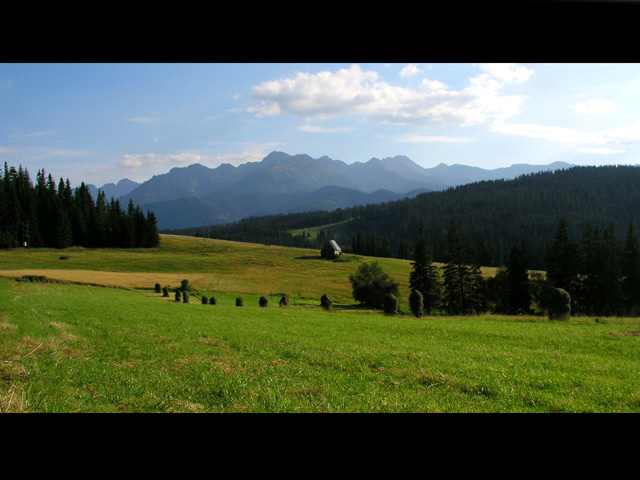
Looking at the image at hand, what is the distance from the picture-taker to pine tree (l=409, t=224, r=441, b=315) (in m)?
50.1

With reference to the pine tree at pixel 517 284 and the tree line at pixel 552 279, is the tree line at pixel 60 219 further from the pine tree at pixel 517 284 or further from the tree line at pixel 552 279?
the pine tree at pixel 517 284

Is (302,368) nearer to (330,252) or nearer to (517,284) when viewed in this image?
(517,284)

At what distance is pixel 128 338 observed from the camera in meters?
10.5

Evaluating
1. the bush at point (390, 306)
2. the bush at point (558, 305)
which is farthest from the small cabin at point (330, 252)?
the bush at point (558, 305)

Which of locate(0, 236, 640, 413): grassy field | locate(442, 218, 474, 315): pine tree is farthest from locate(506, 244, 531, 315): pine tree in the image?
locate(0, 236, 640, 413): grassy field

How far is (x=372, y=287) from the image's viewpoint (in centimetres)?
5700

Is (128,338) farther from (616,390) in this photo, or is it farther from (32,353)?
(616,390)

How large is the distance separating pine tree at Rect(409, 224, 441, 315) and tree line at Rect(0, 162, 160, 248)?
77394 mm

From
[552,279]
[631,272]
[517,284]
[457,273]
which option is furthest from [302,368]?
[631,272]

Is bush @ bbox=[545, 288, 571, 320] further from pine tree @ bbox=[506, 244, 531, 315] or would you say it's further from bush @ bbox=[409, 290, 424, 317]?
pine tree @ bbox=[506, 244, 531, 315]

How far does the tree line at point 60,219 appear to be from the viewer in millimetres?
69625
